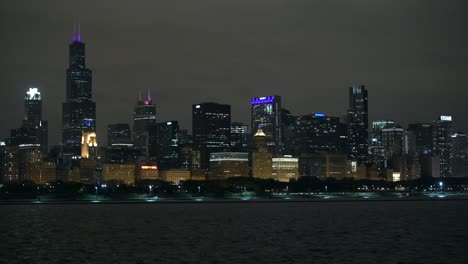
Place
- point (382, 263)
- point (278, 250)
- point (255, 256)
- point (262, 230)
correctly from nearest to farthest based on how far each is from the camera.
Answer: point (382, 263) < point (255, 256) < point (278, 250) < point (262, 230)

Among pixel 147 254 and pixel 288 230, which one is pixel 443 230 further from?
pixel 147 254

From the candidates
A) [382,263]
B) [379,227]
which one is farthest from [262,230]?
[382,263]

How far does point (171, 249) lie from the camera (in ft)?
253

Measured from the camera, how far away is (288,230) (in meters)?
104

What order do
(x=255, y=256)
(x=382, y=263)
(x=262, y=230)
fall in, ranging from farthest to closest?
(x=262, y=230), (x=255, y=256), (x=382, y=263)

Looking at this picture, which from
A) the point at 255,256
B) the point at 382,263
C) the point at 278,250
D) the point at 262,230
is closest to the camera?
the point at 382,263

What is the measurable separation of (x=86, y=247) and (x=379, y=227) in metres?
46.9

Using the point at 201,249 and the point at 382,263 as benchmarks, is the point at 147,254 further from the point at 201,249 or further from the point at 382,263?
the point at 382,263

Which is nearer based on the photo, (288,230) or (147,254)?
(147,254)

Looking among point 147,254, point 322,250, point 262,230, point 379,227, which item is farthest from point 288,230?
point 147,254

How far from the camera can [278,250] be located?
7575cm

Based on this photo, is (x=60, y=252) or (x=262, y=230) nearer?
(x=60, y=252)

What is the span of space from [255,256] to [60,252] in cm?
1971

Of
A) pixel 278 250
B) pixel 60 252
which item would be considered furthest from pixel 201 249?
Answer: pixel 60 252
